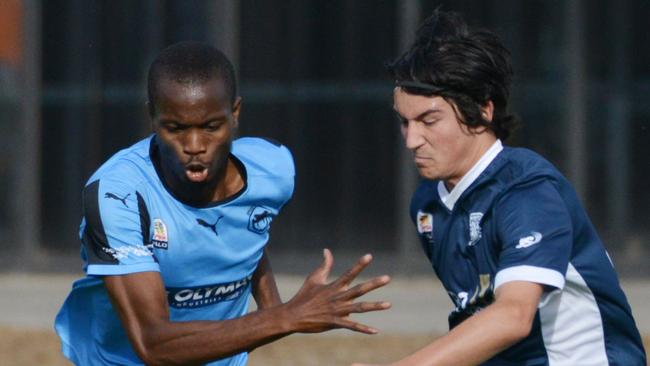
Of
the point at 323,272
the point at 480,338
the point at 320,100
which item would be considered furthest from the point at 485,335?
the point at 320,100

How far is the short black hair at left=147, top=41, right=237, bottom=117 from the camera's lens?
490 centimetres

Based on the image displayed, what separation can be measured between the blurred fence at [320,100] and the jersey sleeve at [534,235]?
7.24 m

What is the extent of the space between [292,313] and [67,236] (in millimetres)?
8414

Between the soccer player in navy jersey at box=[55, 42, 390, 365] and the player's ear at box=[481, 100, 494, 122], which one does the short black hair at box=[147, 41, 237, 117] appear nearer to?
the soccer player in navy jersey at box=[55, 42, 390, 365]

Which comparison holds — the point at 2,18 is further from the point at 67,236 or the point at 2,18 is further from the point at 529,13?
the point at 529,13

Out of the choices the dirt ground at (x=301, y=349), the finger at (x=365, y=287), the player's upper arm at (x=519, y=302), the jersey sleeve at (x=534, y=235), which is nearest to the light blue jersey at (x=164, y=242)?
the finger at (x=365, y=287)

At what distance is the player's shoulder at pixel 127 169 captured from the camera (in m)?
5.00

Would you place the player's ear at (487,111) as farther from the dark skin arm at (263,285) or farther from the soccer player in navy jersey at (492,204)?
the dark skin arm at (263,285)

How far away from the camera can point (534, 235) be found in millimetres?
4258

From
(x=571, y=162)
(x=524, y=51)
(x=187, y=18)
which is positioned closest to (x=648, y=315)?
(x=571, y=162)

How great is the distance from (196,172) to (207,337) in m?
0.63

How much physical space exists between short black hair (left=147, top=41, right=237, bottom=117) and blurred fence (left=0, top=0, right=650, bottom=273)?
6536 millimetres

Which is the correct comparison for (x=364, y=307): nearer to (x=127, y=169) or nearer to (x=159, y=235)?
(x=159, y=235)

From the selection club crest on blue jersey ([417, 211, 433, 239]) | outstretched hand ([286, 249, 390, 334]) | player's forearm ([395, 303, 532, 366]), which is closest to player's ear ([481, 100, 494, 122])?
club crest on blue jersey ([417, 211, 433, 239])
